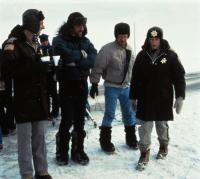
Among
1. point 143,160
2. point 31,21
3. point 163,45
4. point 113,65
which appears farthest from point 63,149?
point 163,45

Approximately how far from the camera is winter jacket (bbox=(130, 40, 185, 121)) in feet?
19.9

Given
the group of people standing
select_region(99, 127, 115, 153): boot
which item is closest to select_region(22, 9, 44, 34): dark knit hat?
the group of people standing

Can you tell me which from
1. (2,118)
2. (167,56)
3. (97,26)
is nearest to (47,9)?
(97,26)

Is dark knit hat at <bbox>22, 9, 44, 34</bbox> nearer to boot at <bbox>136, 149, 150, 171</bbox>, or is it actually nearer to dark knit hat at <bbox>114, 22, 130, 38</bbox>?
dark knit hat at <bbox>114, 22, 130, 38</bbox>

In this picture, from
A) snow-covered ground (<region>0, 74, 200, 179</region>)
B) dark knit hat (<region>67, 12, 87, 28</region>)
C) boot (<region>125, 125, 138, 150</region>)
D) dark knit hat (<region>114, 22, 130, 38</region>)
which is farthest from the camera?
boot (<region>125, 125, 138, 150</region>)

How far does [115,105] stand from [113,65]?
62 cm

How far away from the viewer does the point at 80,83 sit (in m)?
6.03

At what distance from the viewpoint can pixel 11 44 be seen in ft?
16.5

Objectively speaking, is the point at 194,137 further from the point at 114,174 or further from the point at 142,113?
the point at 114,174

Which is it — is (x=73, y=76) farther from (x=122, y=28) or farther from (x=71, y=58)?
(x=122, y=28)

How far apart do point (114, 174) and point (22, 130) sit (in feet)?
4.54

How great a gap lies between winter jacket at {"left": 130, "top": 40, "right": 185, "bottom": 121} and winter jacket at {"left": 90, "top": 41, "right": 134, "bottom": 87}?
14.8 inches

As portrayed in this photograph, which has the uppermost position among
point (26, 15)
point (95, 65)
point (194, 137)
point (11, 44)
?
point (26, 15)

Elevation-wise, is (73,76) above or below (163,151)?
above
